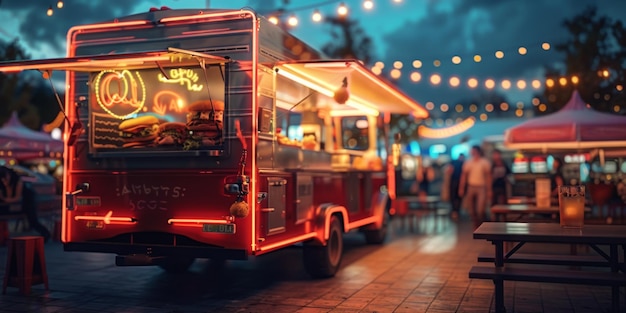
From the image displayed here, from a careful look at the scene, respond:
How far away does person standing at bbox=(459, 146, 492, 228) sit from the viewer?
484 inches

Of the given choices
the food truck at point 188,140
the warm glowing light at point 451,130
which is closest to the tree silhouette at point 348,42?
the warm glowing light at point 451,130

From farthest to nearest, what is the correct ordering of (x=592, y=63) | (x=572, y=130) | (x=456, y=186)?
(x=592, y=63)
(x=456, y=186)
(x=572, y=130)

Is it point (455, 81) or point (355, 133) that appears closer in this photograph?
point (355, 133)

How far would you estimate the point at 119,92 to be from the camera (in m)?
7.15

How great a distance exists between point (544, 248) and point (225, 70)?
6.55 metres

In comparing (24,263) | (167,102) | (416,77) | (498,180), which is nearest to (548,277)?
(167,102)

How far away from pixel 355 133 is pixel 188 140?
5066mm

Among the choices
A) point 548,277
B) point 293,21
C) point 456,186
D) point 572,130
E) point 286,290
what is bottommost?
point 286,290

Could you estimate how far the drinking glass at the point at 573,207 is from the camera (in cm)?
591

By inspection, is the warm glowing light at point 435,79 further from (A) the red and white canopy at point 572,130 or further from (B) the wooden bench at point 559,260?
(B) the wooden bench at point 559,260

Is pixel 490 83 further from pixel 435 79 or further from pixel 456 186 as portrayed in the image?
pixel 456 186

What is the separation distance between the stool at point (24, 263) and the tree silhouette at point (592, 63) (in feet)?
46.1

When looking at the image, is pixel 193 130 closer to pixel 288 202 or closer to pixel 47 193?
pixel 288 202

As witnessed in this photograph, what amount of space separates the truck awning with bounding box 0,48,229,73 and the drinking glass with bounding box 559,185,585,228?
3.41m
